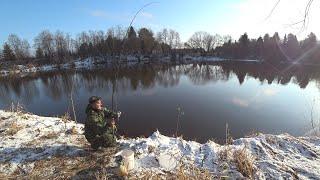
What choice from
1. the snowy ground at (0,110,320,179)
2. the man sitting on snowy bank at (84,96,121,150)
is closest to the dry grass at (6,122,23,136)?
the snowy ground at (0,110,320,179)

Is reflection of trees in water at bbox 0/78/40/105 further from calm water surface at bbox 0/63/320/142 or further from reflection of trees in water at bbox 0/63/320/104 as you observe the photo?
calm water surface at bbox 0/63/320/142

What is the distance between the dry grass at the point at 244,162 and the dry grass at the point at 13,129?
4.85 metres

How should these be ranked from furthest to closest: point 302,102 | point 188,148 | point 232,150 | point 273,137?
point 302,102 → point 273,137 → point 188,148 → point 232,150

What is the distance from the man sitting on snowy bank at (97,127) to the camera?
16.0 feet

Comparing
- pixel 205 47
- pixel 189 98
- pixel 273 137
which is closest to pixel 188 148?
pixel 273 137

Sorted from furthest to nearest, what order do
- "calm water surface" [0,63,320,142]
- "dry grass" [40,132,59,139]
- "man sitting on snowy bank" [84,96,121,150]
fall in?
"calm water surface" [0,63,320,142] < "dry grass" [40,132,59,139] < "man sitting on snowy bank" [84,96,121,150]

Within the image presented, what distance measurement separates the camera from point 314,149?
17.4 feet

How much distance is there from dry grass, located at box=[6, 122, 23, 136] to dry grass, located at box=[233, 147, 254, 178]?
4.85 meters

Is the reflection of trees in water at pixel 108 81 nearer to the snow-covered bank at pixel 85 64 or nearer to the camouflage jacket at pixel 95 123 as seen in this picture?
the snow-covered bank at pixel 85 64

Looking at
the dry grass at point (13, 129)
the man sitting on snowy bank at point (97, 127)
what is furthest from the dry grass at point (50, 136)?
the man sitting on snowy bank at point (97, 127)

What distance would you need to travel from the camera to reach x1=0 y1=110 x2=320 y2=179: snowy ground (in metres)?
4.20

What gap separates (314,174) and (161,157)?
2490 mm

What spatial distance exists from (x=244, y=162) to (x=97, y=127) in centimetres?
269

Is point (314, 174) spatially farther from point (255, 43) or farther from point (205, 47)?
point (205, 47)
